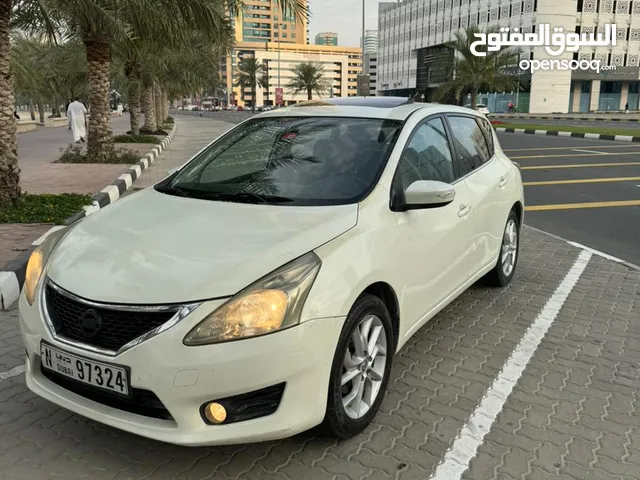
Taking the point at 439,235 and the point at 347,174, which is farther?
the point at 439,235

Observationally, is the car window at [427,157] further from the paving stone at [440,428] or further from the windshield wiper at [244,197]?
the paving stone at [440,428]

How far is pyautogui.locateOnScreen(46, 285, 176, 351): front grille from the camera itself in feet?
7.86

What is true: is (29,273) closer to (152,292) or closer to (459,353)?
(152,292)

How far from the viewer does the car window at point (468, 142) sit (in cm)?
431

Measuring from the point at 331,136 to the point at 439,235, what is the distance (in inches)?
35.6

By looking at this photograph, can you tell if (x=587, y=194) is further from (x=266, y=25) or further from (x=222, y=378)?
(x=266, y=25)

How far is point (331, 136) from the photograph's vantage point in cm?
371

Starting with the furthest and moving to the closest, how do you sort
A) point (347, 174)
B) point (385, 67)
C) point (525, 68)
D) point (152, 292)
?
point (385, 67), point (525, 68), point (347, 174), point (152, 292)

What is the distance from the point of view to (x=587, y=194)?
34.8 ft

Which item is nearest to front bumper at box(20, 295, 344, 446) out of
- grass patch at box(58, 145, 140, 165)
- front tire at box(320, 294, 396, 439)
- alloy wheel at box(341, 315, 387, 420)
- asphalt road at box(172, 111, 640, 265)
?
front tire at box(320, 294, 396, 439)

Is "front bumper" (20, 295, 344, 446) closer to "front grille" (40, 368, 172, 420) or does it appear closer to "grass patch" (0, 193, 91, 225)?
"front grille" (40, 368, 172, 420)

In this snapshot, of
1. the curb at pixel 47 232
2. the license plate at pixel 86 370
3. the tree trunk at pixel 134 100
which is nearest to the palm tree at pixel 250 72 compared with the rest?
the tree trunk at pixel 134 100

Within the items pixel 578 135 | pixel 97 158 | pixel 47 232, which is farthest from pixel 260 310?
pixel 578 135

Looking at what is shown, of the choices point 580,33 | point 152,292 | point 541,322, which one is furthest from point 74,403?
point 580,33
